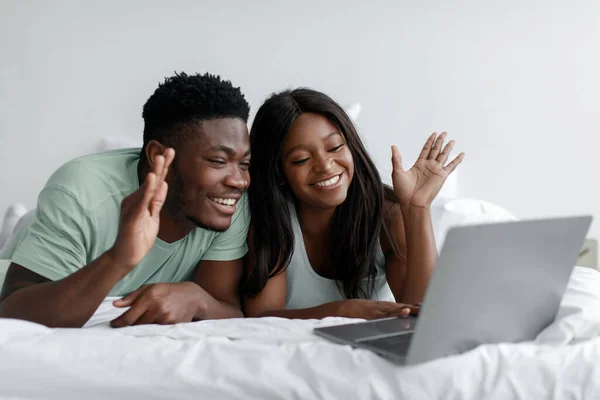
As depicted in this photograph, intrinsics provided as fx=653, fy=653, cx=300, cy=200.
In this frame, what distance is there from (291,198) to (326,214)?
102mm

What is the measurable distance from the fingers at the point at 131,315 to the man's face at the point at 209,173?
25cm

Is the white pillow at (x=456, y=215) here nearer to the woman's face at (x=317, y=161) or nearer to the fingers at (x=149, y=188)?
the woman's face at (x=317, y=161)

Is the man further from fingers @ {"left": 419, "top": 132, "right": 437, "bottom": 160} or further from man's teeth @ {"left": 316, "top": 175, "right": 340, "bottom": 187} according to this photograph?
fingers @ {"left": 419, "top": 132, "right": 437, "bottom": 160}

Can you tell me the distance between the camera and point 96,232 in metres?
1.34

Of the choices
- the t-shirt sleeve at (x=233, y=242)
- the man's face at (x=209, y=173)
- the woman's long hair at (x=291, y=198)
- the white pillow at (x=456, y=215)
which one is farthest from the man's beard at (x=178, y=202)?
the white pillow at (x=456, y=215)

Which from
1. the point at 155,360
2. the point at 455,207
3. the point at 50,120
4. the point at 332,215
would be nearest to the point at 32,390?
the point at 155,360

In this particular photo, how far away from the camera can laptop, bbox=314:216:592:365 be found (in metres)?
0.83

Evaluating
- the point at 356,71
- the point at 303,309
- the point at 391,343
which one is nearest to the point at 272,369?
the point at 391,343

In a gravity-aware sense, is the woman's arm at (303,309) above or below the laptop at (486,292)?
below

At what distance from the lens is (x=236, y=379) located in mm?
884

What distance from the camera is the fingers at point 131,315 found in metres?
1.17

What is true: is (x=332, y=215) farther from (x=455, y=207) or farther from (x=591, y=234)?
(x=591, y=234)

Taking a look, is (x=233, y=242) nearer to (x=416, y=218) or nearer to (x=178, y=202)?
(x=178, y=202)

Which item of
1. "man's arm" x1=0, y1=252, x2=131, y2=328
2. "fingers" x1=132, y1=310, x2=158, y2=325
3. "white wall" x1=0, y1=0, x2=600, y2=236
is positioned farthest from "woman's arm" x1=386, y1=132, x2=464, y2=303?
"white wall" x1=0, y1=0, x2=600, y2=236
